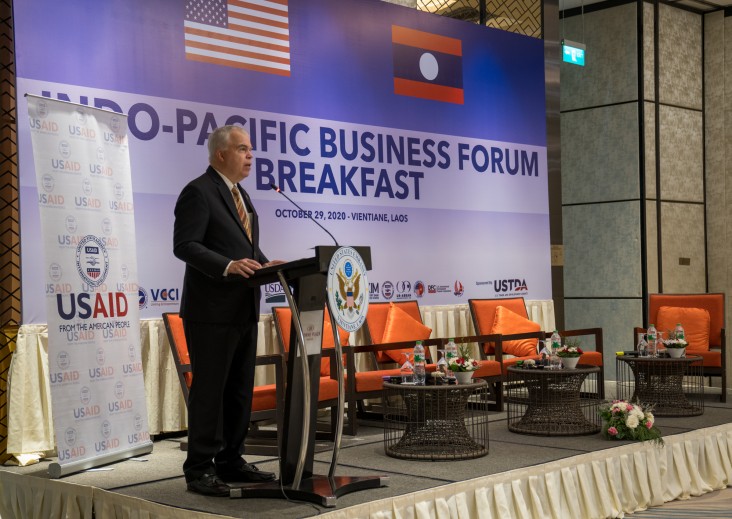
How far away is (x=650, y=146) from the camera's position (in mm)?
9688

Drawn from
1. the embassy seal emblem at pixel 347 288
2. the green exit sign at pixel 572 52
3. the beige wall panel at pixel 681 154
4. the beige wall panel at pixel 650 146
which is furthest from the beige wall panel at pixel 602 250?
the embassy seal emblem at pixel 347 288

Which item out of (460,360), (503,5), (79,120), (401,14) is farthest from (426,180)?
(79,120)

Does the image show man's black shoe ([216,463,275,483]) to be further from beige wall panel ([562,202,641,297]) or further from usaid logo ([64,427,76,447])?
beige wall panel ([562,202,641,297])

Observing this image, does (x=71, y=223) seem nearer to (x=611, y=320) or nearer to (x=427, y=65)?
(x=427, y=65)

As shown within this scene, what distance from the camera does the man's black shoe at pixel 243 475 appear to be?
4031mm

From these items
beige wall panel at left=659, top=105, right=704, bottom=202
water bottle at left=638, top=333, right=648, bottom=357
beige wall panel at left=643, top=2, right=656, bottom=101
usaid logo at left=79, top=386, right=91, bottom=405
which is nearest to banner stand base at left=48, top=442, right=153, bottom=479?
usaid logo at left=79, top=386, right=91, bottom=405

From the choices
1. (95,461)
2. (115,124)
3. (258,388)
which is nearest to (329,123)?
(115,124)

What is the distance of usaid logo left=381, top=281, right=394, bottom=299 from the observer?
7223 millimetres

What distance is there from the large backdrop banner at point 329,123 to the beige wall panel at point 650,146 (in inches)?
61.7

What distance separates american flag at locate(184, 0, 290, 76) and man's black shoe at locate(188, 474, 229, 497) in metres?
3.12

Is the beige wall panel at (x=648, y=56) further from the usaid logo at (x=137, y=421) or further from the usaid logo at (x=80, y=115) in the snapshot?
the usaid logo at (x=137, y=421)

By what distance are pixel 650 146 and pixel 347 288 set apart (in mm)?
6799

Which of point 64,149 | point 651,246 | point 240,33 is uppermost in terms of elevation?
point 240,33

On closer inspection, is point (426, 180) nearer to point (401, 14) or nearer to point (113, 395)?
point (401, 14)
